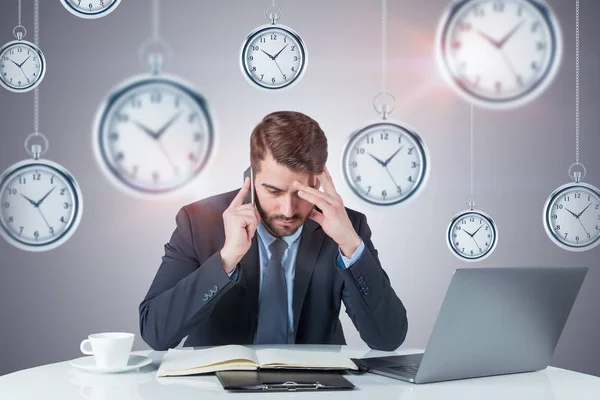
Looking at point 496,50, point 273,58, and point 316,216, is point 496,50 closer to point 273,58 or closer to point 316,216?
point 273,58

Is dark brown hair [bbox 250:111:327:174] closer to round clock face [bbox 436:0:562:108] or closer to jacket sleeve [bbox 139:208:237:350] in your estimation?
jacket sleeve [bbox 139:208:237:350]

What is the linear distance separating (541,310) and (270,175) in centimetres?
105

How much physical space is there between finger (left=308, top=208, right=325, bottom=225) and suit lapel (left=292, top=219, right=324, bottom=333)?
0.10 metres

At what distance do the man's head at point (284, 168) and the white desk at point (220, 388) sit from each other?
84 centimetres

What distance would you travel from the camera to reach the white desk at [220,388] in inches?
57.6

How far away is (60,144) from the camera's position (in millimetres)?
4527

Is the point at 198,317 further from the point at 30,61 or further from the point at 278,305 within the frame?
the point at 30,61

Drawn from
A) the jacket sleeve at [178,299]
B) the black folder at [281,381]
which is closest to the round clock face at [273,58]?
the jacket sleeve at [178,299]

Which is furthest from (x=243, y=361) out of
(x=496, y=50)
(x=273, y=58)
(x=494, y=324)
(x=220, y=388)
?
(x=496, y=50)

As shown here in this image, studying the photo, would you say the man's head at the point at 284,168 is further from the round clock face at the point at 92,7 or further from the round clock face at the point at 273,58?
the round clock face at the point at 92,7

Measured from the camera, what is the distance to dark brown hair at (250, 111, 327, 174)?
246 cm

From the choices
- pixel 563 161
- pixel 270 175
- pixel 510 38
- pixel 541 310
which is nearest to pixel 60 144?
pixel 270 175

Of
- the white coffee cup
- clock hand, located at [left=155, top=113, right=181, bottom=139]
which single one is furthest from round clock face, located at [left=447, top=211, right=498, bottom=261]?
the white coffee cup

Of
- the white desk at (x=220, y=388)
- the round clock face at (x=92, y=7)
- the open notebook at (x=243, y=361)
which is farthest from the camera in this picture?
the round clock face at (x=92, y=7)
